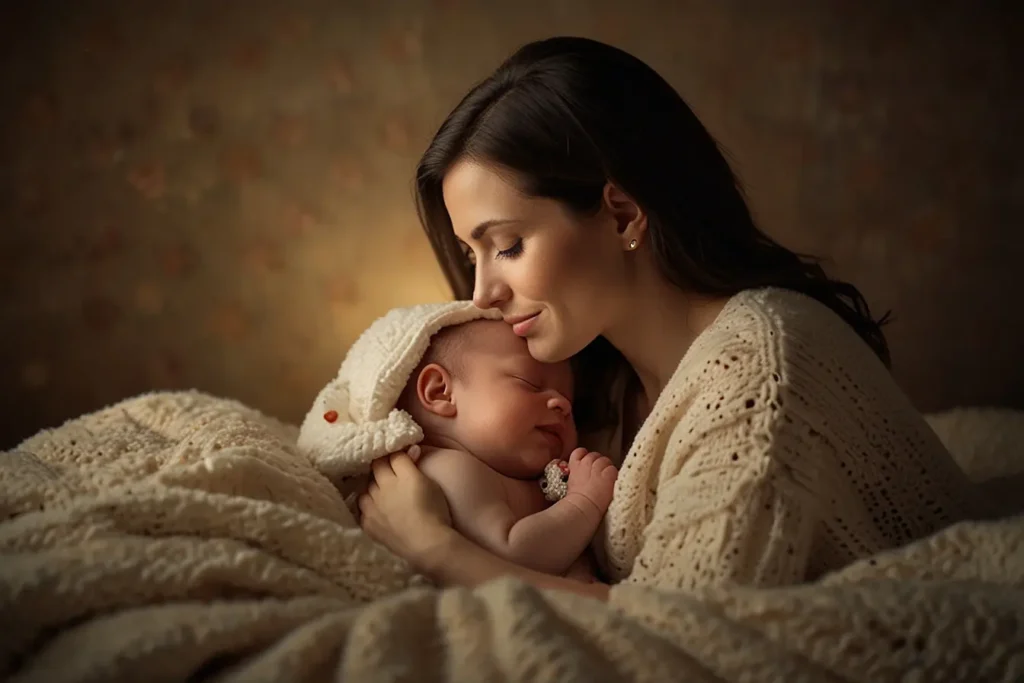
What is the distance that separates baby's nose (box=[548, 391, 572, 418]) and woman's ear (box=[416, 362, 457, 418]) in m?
0.15

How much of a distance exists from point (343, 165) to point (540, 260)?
0.83 metres

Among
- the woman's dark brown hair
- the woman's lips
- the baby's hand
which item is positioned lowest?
the baby's hand

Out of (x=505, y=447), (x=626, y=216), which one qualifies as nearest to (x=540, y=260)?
(x=626, y=216)

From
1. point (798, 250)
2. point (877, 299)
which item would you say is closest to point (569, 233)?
point (798, 250)

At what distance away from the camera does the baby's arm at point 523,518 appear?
104 cm

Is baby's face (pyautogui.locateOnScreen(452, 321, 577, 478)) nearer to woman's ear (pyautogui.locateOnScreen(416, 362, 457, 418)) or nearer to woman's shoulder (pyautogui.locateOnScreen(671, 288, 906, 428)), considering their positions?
woman's ear (pyautogui.locateOnScreen(416, 362, 457, 418))

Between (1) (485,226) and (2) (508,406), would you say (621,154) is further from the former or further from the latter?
(2) (508,406)

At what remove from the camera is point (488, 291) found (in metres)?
1.24

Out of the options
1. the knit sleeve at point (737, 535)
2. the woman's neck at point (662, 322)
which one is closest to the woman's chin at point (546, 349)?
the woman's neck at point (662, 322)

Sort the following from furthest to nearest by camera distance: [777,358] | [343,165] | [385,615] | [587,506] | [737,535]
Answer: [343,165], [587,506], [777,358], [737,535], [385,615]

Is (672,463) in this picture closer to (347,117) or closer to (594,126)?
(594,126)

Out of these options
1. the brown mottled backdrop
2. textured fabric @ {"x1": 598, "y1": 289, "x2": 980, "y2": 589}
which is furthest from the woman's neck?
the brown mottled backdrop

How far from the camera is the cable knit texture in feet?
2.20

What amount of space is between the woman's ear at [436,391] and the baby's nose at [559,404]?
0.48 feet
